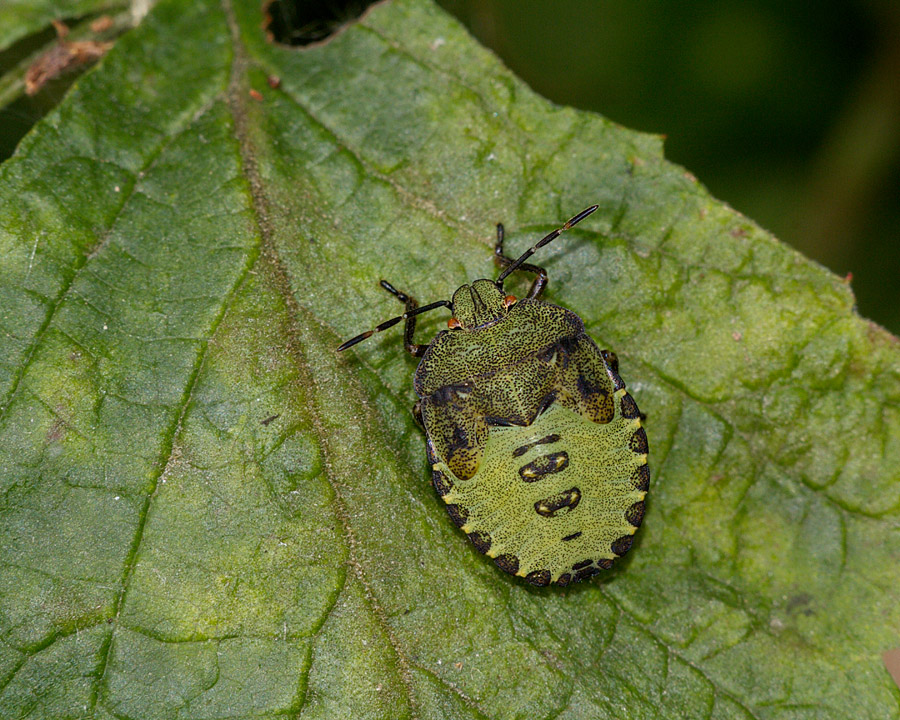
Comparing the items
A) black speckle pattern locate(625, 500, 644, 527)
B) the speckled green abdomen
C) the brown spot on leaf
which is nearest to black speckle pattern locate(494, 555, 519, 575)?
the speckled green abdomen

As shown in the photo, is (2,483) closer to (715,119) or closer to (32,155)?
(32,155)

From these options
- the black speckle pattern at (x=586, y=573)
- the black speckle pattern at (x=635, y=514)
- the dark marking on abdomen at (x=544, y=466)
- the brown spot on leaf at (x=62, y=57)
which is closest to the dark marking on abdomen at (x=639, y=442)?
the black speckle pattern at (x=635, y=514)

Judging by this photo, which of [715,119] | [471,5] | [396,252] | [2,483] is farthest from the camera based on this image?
[715,119]

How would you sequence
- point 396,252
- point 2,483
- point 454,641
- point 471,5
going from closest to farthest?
point 2,483
point 454,641
point 396,252
point 471,5

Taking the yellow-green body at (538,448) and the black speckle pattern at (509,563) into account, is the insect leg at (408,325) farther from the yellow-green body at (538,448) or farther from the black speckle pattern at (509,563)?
the black speckle pattern at (509,563)

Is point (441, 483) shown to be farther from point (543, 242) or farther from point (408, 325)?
point (543, 242)

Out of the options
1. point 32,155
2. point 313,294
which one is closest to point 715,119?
point 313,294
